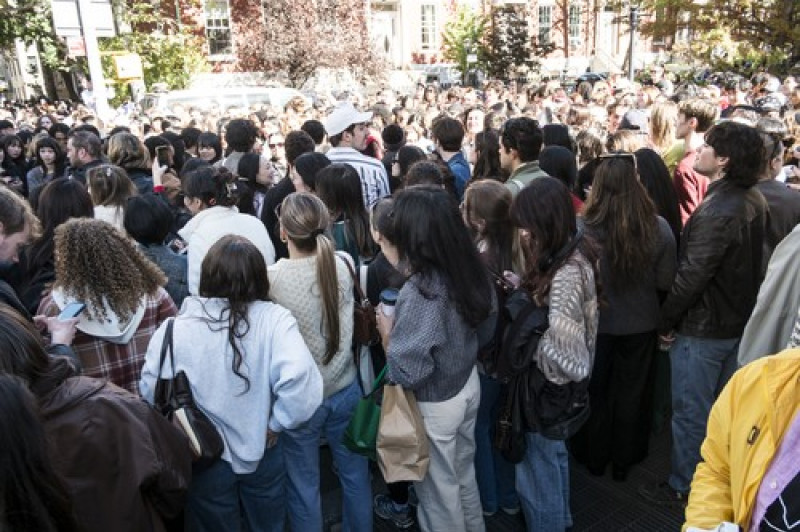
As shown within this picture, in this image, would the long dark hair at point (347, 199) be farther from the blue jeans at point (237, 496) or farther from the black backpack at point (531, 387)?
the blue jeans at point (237, 496)

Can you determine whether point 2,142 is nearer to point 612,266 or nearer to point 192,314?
point 192,314

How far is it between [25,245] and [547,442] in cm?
295

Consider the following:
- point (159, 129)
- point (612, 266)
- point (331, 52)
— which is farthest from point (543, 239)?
point (331, 52)

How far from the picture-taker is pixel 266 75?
2548 cm

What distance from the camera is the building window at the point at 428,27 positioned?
34.4m

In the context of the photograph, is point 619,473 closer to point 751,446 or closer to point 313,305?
point 313,305

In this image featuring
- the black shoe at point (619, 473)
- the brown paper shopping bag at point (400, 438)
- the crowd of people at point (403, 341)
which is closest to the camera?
the crowd of people at point (403, 341)

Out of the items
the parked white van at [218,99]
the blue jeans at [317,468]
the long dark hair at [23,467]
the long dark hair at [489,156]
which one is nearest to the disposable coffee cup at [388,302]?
the blue jeans at [317,468]

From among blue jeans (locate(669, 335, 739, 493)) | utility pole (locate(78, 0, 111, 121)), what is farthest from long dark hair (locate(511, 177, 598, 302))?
utility pole (locate(78, 0, 111, 121))

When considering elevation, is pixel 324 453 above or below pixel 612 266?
below

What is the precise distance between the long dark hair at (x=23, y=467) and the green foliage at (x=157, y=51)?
2429 centimetres

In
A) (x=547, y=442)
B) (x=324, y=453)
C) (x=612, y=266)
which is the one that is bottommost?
(x=324, y=453)

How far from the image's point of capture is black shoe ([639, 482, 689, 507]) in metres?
3.43

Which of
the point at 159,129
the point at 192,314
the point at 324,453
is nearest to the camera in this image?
the point at 192,314
